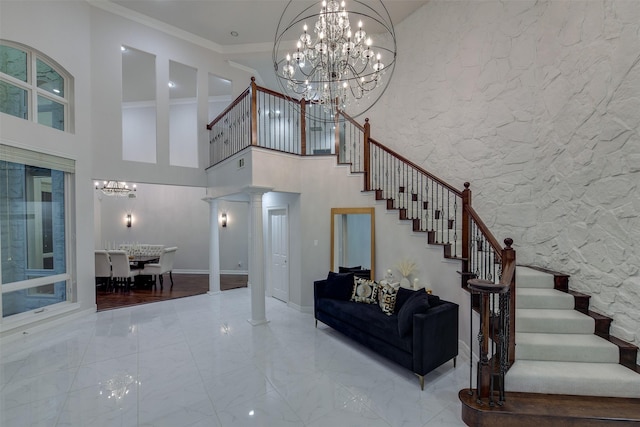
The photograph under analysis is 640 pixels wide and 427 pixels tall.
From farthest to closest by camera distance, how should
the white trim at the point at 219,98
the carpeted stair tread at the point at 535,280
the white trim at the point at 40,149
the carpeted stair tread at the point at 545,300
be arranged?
the white trim at the point at 219,98 → the white trim at the point at 40,149 → the carpeted stair tread at the point at 535,280 → the carpeted stair tread at the point at 545,300

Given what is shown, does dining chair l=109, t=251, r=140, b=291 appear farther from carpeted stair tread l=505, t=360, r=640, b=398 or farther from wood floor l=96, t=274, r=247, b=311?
carpeted stair tread l=505, t=360, r=640, b=398

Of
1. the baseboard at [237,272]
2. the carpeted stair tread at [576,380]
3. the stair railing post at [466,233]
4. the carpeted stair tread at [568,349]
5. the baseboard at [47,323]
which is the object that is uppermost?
the stair railing post at [466,233]

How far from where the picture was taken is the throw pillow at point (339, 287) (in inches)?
189

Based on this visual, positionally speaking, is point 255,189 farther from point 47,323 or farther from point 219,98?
point 219,98

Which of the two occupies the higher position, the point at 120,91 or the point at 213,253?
the point at 120,91

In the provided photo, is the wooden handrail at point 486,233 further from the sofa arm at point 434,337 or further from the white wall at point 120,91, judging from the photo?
the white wall at point 120,91

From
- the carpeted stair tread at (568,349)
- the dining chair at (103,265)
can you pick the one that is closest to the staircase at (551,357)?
the carpeted stair tread at (568,349)

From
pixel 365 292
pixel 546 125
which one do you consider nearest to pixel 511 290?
pixel 365 292

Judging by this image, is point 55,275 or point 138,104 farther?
point 138,104

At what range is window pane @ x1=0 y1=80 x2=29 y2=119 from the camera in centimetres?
445

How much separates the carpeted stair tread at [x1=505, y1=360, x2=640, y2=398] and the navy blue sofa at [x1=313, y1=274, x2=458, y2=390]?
0.73m

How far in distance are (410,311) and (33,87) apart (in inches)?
258

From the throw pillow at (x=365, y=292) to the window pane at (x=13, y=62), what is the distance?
6.15 m

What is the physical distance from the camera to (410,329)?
133 inches
